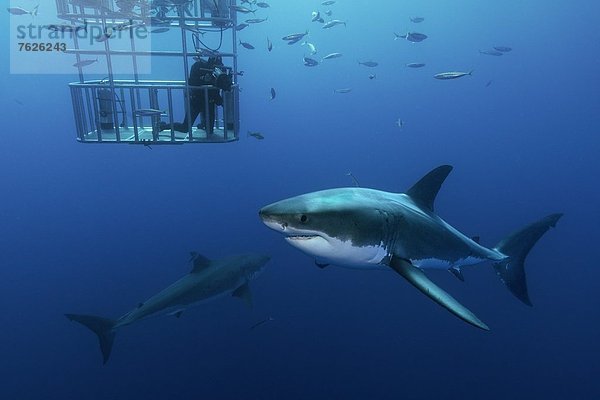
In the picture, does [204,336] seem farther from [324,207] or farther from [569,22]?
[569,22]

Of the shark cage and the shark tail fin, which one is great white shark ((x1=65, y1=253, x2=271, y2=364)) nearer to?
the shark tail fin

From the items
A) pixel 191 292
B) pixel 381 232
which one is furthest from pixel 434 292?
pixel 191 292

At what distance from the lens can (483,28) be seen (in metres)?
72.3

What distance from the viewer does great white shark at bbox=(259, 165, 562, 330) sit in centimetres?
277

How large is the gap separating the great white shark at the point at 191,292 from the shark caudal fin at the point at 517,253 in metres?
4.25

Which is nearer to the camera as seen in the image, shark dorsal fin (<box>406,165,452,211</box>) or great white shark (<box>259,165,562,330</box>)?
great white shark (<box>259,165,562,330</box>)

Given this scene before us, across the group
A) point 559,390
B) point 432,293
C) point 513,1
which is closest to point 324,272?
point 559,390

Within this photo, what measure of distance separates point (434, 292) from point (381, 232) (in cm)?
65

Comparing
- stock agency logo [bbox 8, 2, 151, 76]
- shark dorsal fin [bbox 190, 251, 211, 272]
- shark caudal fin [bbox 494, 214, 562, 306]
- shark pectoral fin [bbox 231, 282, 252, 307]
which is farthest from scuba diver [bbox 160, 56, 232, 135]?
shark caudal fin [bbox 494, 214, 562, 306]

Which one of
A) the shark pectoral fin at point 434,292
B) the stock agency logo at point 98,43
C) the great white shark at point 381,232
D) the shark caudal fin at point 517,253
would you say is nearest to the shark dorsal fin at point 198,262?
the stock agency logo at point 98,43

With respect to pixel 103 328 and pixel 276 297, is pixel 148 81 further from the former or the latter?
pixel 276 297

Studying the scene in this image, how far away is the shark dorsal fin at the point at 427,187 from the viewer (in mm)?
4137

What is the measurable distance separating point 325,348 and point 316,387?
1158 millimetres

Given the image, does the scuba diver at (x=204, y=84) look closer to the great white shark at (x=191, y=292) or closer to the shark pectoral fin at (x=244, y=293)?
the great white shark at (x=191, y=292)
